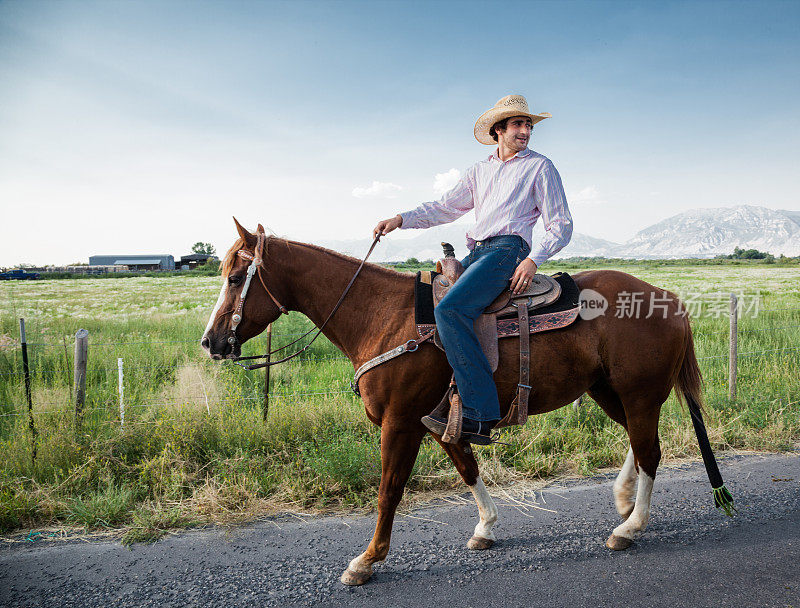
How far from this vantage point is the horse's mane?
121 inches

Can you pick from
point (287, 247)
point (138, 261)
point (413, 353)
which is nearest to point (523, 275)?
point (413, 353)

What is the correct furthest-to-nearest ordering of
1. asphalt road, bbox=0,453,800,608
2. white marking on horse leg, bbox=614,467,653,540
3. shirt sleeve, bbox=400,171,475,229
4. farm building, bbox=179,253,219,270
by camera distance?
1. farm building, bbox=179,253,219,270
2. shirt sleeve, bbox=400,171,475,229
3. white marking on horse leg, bbox=614,467,653,540
4. asphalt road, bbox=0,453,800,608

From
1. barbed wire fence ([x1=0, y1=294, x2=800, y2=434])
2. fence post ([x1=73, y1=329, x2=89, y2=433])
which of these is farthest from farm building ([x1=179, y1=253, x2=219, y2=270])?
fence post ([x1=73, y1=329, x2=89, y2=433])

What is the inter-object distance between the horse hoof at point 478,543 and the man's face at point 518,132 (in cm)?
280

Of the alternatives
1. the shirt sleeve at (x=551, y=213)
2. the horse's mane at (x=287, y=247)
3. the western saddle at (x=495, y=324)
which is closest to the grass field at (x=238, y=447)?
the western saddle at (x=495, y=324)

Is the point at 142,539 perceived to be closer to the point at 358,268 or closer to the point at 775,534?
the point at 358,268

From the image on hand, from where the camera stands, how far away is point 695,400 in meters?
3.63

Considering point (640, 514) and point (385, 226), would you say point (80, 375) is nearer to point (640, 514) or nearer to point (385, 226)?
point (385, 226)

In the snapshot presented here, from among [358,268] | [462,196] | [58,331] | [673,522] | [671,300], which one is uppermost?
[462,196]

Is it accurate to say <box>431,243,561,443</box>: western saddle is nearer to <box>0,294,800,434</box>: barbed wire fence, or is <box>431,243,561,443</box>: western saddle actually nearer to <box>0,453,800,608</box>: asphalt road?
<box>0,453,800,608</box>: asphalt road

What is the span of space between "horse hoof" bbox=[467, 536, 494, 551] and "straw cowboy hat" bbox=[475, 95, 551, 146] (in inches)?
118

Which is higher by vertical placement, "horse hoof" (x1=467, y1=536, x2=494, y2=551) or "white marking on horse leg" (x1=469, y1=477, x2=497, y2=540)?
"white marking on horse leg" (x1=469, y1=477, x2=497, y2=540)

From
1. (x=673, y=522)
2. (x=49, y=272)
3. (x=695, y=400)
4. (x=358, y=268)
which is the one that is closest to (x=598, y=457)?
(x=673, y=522)

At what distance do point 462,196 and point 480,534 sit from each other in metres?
2.51
